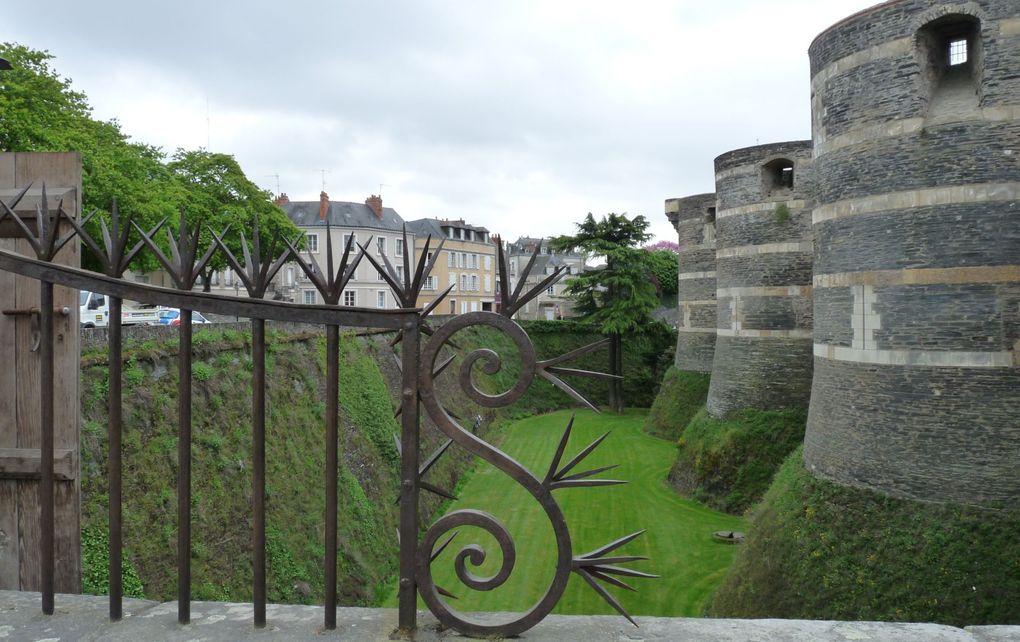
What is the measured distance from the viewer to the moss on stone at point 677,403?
2798cm

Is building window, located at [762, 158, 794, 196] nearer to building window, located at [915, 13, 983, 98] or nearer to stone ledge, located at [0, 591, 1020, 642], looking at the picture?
building window, located at [915, 13, 983, 98]

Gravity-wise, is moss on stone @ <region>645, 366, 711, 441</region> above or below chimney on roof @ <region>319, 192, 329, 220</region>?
below

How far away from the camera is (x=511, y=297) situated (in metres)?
2.77

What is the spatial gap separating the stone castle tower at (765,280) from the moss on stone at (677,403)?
6593 mm

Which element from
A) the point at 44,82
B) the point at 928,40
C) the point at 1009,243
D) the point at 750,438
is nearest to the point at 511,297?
the point at 1009,243

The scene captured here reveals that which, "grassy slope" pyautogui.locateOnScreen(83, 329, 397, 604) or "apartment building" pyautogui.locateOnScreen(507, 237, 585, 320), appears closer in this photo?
"grassy slope" pyautogui.locateOnScreen(83, 329, 397, 604)

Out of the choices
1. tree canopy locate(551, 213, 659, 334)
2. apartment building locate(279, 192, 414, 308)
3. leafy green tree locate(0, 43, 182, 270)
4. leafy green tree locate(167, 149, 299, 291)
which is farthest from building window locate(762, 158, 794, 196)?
apartment building locate(279, 192, 414, 308)

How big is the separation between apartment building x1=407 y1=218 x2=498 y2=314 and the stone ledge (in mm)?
50918

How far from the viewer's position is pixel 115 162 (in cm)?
2631

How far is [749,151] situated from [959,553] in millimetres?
13993

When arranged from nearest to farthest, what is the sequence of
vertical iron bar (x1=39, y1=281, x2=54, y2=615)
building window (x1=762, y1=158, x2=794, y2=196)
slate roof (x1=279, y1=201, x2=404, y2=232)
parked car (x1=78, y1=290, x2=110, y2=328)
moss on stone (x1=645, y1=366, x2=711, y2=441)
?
vertical iron bar (x1=39, y1=281, x2=54, y2=615) → parked car (x1=78, y1=290, x2=110, y2=328) → building window (x1=762, y1=158, x2=794, y2=196) → moss on stone (x1=645, y1=366, x2=711, y2=441) → slate roof (x1=279, y1=201, x2=404, y2=232)

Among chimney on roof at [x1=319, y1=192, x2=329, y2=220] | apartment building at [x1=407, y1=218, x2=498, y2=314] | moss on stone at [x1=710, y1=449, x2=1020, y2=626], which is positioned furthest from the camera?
apartment building at [x1=407, y1=218, x2=498, y2=314]

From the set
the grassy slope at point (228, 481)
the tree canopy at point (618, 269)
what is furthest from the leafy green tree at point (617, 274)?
the grassy slope at point (228, 481)

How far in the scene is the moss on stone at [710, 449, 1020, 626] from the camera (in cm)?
959
